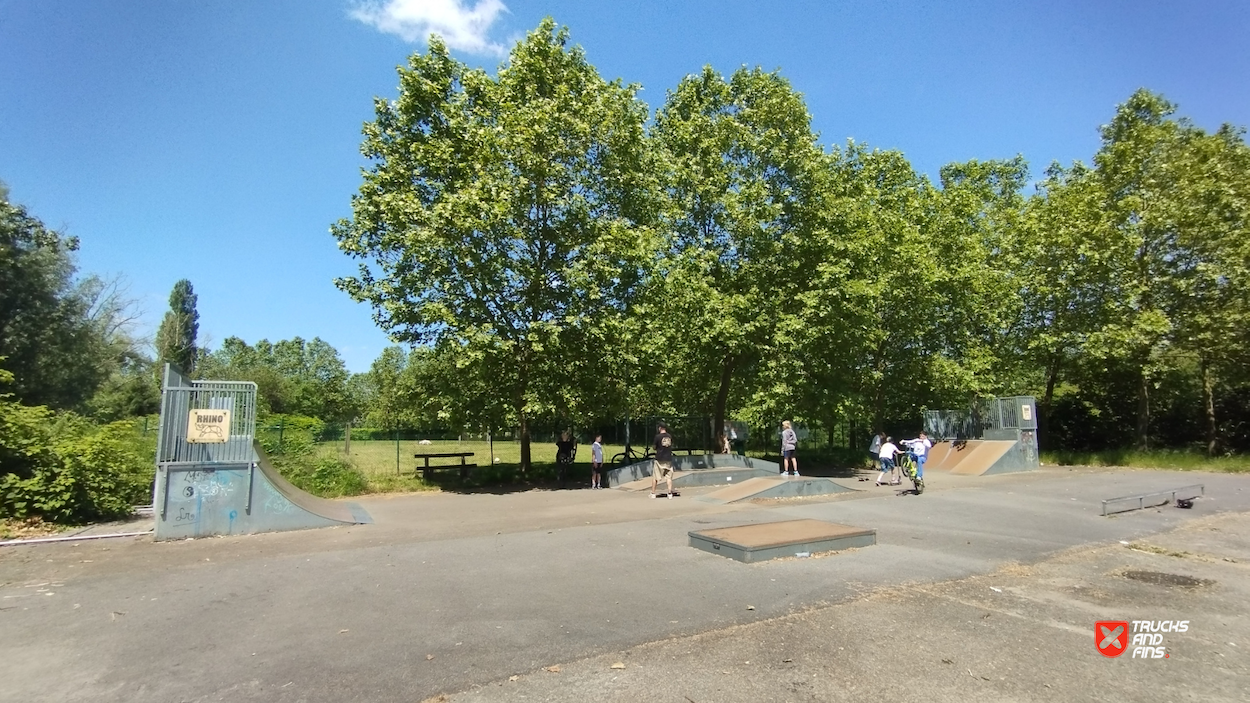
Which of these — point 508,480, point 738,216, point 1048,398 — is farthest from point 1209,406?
point 508,480

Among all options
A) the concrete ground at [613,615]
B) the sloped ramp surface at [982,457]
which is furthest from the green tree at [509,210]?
the sloped ramp surface at [982,457]

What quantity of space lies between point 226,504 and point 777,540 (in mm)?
9417

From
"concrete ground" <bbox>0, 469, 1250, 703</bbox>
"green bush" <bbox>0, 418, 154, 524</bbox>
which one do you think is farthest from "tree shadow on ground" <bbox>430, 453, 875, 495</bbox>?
"green bush" <bbox>0, 418, 154, 524</bbox>

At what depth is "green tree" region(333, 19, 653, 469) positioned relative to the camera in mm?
17594

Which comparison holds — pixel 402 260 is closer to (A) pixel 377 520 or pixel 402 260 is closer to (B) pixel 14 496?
(A) pixel 377 520

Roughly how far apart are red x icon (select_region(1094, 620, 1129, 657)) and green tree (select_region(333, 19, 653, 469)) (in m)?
13.1

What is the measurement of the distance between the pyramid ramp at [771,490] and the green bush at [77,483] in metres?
12.1

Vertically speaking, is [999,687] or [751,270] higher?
[751,270]

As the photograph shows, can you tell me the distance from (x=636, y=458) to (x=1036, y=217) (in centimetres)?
2116

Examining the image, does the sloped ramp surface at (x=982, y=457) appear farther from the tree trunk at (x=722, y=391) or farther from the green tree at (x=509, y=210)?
the green tree at (x=509, y=210)

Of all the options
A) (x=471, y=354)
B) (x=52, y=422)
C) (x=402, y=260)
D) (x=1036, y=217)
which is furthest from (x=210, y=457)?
(x=1036, y=217)

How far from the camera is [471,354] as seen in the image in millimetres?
16656

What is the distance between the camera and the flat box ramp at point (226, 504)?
1125 centimetres

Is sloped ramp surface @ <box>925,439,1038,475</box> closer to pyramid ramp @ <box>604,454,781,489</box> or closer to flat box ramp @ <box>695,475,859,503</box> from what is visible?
pyramid ramp @ <box>604,454,781,489</box>
